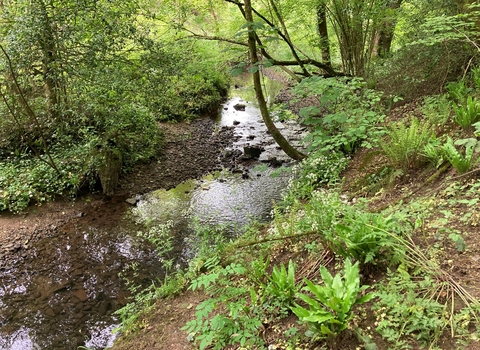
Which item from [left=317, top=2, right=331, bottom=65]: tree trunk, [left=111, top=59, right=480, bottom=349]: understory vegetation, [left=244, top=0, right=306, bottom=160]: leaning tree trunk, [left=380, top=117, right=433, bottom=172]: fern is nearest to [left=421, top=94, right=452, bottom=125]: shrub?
[left=111, top=59, right=480, bottom=349]: understory vegetation

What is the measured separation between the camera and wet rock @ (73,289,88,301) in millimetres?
5367

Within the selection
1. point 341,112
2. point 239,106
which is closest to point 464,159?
point 341,112

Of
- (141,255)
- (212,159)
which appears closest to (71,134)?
(212,159)

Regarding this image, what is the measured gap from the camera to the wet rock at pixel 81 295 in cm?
537

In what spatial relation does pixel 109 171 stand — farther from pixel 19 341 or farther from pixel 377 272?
pixel 377 272

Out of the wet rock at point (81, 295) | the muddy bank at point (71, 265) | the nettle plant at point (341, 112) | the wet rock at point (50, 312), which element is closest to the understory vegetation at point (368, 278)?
the nettle plant at point (341, 112)

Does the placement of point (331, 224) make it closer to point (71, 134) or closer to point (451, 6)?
point (451, 6)

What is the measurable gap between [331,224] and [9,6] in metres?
9.17

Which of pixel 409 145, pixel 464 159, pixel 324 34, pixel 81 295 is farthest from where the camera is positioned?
pixel 324 34

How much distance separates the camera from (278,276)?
3.14 metres

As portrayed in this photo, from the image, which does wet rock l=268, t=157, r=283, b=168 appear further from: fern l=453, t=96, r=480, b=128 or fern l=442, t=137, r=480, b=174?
fern l=442, t=137, r=480, b=174

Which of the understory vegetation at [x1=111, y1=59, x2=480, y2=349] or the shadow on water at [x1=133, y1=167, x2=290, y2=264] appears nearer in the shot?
the understory vegetation at [x1=111, y1=59, x2=480, y2=349]

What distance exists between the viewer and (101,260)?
633cm

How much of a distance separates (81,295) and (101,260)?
97 cm
